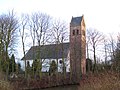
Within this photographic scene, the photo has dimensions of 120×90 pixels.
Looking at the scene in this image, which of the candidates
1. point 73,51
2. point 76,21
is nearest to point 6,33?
point 73,51

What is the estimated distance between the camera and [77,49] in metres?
46.7

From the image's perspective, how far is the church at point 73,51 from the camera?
43219 millimetres

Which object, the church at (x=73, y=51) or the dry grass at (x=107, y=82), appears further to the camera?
the church at (x=73, y=51)

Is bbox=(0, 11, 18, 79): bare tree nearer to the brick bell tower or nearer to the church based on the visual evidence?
the church

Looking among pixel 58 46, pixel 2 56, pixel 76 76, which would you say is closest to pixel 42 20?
pixel 58 46

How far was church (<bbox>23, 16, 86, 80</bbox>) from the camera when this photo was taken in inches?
1702

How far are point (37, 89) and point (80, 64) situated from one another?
1946cm

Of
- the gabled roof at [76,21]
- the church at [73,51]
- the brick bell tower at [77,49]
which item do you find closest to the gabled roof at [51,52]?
the church at [73,51]

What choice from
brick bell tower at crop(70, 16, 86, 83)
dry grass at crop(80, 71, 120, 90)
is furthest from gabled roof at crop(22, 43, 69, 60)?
dry grass at crop(80, 71, 120, 90)

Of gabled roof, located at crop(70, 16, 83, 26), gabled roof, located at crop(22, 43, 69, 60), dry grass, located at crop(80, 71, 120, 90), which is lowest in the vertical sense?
dry grass, located at crop(80, 71, 120, 90)

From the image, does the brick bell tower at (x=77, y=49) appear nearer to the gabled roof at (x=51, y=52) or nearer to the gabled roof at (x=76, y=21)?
the gabled roof at (x=76, y=21)

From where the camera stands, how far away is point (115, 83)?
12.0 metres

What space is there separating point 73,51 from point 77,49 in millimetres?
909

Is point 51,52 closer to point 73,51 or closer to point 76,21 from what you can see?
point 73,51
